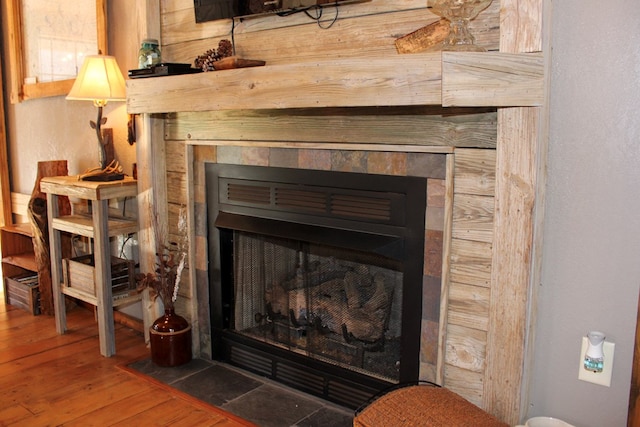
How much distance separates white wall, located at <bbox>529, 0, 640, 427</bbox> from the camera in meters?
1.56

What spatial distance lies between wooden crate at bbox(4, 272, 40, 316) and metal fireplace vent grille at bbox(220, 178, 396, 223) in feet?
5.53

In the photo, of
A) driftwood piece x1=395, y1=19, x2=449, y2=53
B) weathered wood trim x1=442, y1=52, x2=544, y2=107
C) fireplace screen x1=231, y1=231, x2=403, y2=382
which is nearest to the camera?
weathered wood trim x1=442, y1=52, x2=544, y2=107

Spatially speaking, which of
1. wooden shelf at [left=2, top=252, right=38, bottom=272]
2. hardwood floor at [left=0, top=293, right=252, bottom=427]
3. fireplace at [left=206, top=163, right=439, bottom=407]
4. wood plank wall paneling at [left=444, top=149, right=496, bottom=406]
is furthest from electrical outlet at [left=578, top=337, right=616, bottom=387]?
wooden shelf at [left=2, top=252, right=38, bottom=272]

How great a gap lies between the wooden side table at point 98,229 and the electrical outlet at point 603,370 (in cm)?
216

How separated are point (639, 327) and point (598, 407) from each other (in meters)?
0.31

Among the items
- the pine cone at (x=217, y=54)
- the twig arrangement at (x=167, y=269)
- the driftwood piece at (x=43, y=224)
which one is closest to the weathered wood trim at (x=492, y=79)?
the pine cone at (x=217, y=54)

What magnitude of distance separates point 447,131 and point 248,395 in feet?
4.59

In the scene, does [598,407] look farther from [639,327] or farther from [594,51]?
[594,51]

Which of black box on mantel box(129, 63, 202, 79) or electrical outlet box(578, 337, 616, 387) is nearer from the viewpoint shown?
electrical outlet box(578, 337, 616, 387)

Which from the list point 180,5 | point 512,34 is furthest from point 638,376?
point 180,5

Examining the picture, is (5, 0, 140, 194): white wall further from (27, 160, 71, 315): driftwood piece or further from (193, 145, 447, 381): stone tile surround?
(193, 145, 447, 381): stone tile surround

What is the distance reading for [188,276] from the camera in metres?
2.80

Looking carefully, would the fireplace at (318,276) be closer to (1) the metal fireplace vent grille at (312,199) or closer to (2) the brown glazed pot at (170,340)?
(1) the metal fireplace vent grille at (312,199)

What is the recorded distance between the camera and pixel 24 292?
3541 mm
